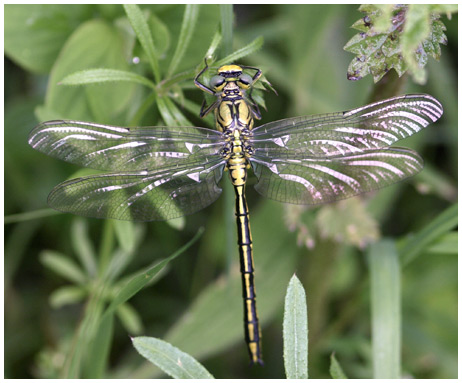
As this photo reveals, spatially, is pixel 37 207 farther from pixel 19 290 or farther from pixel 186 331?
pixel 186 331

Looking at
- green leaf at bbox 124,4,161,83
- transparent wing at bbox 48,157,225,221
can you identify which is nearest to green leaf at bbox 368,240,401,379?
transparent wing at bbox 48,157,225,221

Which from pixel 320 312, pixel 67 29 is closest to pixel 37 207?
pixel 67 29

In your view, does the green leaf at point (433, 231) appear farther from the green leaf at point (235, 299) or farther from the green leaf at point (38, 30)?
the green leaf at point (38, 30)

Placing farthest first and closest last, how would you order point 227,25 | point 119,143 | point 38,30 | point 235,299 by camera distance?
point 235,299 < point 38,30 < point 119,143 < point 227,25

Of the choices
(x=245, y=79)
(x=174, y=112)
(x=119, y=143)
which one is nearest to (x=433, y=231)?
(x=245, y=79)

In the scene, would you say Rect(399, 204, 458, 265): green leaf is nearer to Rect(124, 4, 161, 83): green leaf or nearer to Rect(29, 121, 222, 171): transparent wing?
Rect(29, 121, 222, 171): transparent wing

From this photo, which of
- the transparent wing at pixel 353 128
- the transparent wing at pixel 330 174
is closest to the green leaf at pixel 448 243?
the transparent wing at pixel 330 174

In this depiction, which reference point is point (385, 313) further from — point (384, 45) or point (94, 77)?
point (94, 77)

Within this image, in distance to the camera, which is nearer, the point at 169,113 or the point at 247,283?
the point at 169,113
